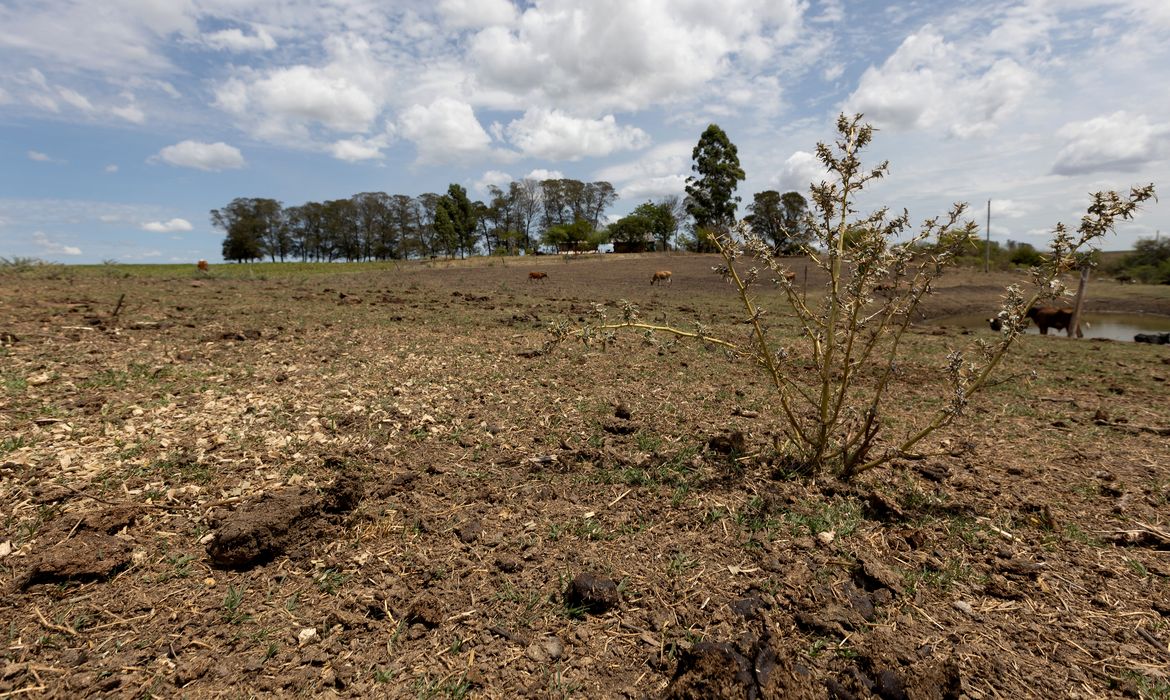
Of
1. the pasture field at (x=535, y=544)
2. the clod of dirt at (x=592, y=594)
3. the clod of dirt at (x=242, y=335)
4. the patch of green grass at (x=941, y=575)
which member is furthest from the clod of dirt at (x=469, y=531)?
the clod of dirt at (x=242, y=335)

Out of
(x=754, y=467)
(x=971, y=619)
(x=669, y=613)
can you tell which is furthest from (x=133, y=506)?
(x=971, y=619)

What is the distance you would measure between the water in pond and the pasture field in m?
14.2

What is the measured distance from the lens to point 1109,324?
19250 mm

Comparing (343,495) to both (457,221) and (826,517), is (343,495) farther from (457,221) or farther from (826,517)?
(457,221)

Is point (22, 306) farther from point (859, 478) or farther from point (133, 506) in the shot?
point (859, 478)

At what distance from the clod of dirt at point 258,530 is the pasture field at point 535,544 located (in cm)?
1

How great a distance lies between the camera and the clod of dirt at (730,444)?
3.92m

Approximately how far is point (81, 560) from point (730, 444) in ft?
12.2

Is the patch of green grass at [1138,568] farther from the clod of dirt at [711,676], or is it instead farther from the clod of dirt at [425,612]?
the clod of dirt at [425,612]

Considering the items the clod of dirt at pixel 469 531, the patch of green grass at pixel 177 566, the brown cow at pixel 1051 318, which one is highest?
the patch of green grass at pixel 177 566

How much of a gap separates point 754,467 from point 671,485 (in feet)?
2.23

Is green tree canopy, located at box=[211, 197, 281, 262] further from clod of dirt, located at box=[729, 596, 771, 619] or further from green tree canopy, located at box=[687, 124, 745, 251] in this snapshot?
clod of dirt, located at box=[729, 596, 771, 619]

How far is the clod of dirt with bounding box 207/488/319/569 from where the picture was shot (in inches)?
102

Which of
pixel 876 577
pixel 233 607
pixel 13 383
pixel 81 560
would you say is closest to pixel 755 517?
pixel 876 577
